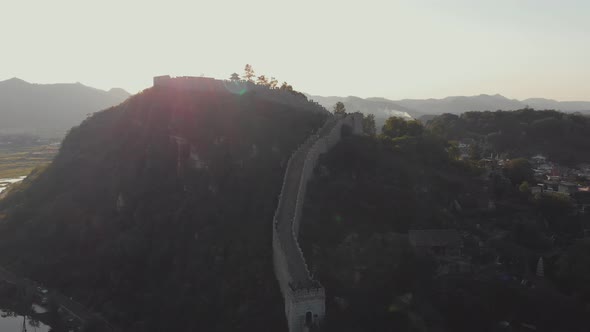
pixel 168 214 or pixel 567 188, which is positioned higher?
pixel 567 188

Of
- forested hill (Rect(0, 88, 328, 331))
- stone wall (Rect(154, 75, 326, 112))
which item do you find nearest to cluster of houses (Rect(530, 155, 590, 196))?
forested hill (Rect(0, 88, 328, 331))

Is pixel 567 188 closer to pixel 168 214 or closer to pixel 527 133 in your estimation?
pixel 168 214

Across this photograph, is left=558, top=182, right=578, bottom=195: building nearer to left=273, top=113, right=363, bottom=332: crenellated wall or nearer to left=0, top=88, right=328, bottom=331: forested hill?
left=273, top=113, right=363, bottom=332: crenellated wall

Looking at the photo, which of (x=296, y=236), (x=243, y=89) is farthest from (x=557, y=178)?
(x=243, y=89)

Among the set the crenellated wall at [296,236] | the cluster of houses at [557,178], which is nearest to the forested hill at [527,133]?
the cluster of houses at [557,178]

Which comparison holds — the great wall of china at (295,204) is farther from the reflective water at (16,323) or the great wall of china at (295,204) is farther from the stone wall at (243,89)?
the reflective water at (16,323)

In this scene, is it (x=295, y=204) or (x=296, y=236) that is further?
(x=295, y=204)

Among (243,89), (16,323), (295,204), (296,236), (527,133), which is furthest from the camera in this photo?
(527,133)
